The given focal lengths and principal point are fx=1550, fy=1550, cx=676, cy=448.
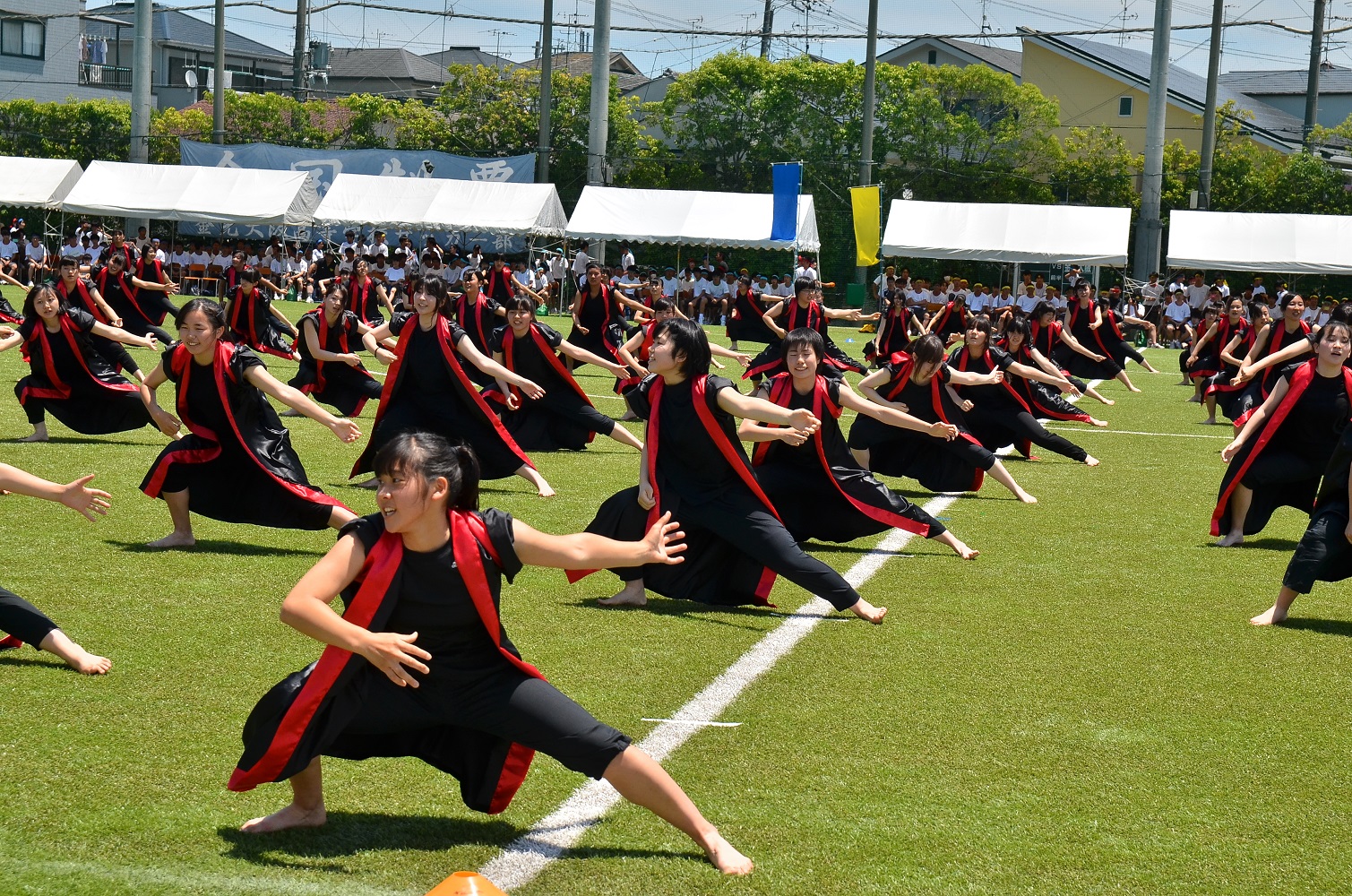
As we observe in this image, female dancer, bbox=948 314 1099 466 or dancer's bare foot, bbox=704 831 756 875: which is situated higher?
female dancer, bbox=948 314 1099 466

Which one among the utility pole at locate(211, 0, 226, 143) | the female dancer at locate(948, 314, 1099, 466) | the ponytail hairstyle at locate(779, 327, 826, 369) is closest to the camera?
the ponytail hairstyle at locate(779, 327, 826, 369)

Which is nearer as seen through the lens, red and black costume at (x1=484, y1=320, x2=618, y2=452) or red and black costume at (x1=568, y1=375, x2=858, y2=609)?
red and black costume at (x1=568, y1=375, x2=858, y2=609)

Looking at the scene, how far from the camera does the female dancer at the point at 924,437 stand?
36.6 feet

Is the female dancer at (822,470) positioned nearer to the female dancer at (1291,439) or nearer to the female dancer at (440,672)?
the female dancer at (1291,439)

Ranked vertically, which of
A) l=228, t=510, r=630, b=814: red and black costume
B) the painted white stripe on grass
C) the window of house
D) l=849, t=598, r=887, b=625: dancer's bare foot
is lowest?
the painted white stripe on grass

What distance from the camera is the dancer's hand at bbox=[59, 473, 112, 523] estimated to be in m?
5.02

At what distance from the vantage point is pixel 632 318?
37281 millimetres

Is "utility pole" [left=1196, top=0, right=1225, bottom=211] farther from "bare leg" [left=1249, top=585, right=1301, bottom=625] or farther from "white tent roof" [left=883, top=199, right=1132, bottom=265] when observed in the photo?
"bare leg" [left=1249, top=585, right=1301, bottom=625]

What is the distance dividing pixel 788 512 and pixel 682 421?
186 cm

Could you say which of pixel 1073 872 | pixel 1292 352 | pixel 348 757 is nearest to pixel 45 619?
pixel 348 757

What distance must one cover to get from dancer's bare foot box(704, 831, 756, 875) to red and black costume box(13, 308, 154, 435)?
9504 mm

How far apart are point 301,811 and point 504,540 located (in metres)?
1.02

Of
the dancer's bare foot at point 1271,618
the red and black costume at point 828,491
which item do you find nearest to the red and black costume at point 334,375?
the red and black costume at point 828,491

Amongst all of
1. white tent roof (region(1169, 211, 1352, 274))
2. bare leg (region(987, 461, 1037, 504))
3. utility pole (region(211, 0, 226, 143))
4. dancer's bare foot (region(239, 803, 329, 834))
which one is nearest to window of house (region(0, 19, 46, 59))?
utility pole (region(211, 0, 226, 143))
